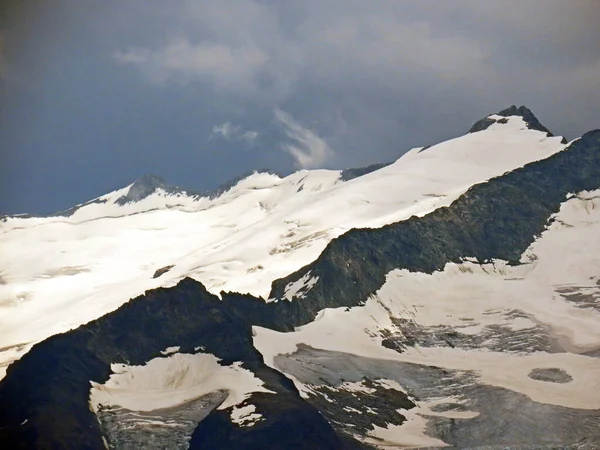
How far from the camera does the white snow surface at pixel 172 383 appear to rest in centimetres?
14050

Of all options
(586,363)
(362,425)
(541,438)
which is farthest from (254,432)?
(586,363)

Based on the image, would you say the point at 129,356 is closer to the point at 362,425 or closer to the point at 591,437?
the point at 362,425

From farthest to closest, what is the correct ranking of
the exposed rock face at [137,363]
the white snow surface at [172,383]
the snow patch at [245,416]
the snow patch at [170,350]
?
the snow patch at [170,350] → the white snow surface at [172,383] → the snow patch at [245,416] → the exposed rock face at [137,363]

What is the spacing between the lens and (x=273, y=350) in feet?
593

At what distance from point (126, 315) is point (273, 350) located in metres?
33.4

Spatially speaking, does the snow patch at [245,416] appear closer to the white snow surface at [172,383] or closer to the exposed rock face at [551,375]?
the white snow surface at [172,383]

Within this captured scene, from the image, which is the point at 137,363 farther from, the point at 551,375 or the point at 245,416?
the point at 551,375

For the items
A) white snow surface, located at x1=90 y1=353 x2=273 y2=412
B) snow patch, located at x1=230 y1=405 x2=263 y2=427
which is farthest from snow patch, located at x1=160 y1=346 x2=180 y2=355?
snow patch, located at x1=230 y1=405 x2=263 y2=427

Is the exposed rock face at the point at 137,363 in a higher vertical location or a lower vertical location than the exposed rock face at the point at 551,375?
higher

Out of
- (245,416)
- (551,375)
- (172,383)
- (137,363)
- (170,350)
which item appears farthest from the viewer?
(551,375)

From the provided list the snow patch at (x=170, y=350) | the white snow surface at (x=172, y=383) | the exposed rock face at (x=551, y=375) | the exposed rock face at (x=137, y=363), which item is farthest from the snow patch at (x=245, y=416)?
the exposed rock face at (x=551, y=375)

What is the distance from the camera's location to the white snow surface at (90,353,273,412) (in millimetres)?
140500

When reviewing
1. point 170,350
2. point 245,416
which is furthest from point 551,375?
point 170,350

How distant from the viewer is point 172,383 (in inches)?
6009
